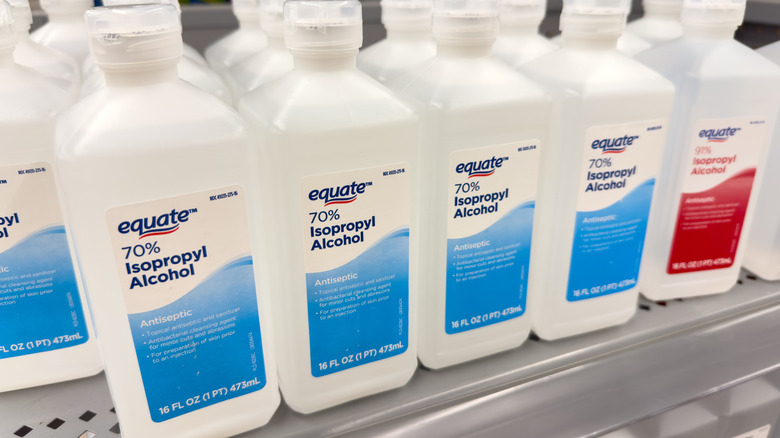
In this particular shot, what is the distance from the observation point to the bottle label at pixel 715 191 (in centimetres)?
74

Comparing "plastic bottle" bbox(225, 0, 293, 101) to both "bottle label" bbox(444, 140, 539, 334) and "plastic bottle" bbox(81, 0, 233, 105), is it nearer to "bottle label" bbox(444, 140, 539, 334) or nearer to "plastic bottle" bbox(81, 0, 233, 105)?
"plastic bottle" bbox(81, 0, 233, 105)

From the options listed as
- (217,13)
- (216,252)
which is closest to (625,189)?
(216,252)

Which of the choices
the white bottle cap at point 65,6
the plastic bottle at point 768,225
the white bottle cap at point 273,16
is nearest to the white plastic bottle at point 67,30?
the white bottle cap at point 65,6

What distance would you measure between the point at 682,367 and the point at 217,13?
104 cm

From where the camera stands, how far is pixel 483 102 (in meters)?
0.58

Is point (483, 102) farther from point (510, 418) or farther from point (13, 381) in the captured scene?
point (13, 381)

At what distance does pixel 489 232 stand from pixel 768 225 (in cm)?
50

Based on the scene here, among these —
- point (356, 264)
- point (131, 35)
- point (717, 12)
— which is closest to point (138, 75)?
point (131, 35)

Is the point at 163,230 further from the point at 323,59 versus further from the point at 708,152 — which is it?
the point at 708,152

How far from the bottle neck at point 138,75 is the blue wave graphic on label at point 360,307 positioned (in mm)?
228

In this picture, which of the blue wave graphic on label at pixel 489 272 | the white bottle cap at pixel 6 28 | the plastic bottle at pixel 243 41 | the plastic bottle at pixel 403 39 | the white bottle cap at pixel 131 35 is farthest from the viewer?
the plastic bottle at pixel 243 41

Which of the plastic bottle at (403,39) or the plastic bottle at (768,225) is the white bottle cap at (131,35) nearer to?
the plastic bottle at (403,39)

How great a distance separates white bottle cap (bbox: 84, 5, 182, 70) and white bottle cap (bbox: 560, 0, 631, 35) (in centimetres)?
44

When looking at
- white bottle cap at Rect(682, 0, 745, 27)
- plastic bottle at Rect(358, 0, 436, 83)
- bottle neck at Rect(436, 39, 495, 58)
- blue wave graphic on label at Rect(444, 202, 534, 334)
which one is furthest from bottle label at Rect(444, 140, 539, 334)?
white bottle cap at Rect(682, 0, 745, 27)
